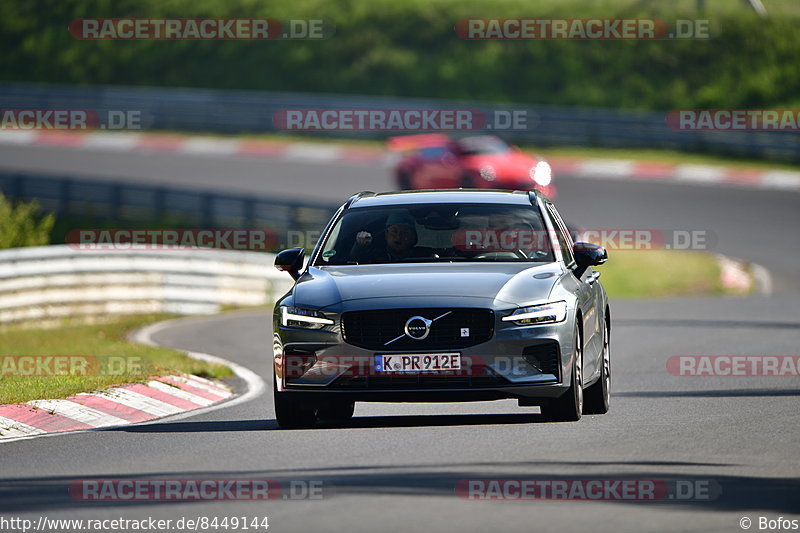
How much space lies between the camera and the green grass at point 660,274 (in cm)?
2916

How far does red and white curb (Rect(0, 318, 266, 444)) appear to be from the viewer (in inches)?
452

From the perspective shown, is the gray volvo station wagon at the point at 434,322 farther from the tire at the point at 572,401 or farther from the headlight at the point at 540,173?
the headlight at the point at 540,173

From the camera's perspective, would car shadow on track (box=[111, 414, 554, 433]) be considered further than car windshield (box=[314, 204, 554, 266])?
A: No

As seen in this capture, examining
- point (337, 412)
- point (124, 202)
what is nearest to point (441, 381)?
point (337, 412)

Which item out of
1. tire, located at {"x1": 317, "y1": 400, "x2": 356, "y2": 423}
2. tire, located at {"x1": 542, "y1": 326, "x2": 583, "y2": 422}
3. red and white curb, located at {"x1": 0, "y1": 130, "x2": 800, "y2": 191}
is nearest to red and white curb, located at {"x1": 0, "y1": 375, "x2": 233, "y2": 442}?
tire, located at {"x1": 317, "y1": 400, "x2": 356, "y2": 423}

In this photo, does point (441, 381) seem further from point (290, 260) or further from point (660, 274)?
point (660, 274)

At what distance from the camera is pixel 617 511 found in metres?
7.33

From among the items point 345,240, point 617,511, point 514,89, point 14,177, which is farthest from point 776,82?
point 617,511

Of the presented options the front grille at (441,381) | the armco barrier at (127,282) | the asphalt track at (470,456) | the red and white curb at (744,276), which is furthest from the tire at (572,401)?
the red and white curb at (744,276)

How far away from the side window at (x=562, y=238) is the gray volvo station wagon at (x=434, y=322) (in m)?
0.23

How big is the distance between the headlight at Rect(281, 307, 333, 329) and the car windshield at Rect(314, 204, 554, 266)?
916 mm

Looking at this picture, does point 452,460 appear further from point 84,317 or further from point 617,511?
point 84,317

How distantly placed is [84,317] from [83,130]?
2668 cm

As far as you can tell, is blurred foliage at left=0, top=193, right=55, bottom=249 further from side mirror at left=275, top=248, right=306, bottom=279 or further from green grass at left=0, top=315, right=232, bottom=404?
side mirror at left=275, top=248, right=306, bottom=279
